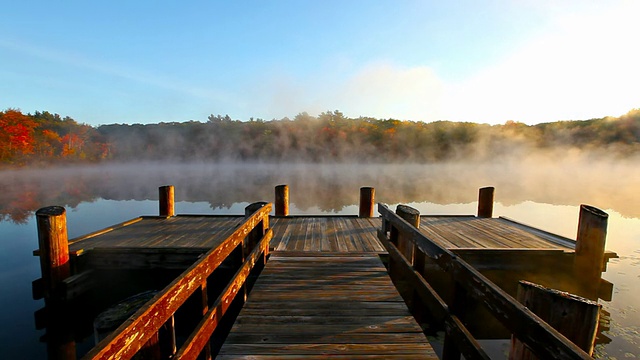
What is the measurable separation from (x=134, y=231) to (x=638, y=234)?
20.3 metres

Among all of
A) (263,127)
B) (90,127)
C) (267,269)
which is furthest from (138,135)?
(267,269)

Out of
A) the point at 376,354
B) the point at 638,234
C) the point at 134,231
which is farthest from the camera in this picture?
the point at 638,234

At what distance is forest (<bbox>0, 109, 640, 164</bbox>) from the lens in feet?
232

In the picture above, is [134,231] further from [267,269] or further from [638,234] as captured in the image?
[638,234]

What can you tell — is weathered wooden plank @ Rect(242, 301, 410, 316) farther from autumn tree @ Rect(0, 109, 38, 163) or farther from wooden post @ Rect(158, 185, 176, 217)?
autumn tree @ Rect(0, 109, 38, 163)

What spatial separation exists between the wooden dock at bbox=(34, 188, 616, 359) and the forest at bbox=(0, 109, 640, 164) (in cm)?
6390

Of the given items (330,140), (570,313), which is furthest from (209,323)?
(330,140)

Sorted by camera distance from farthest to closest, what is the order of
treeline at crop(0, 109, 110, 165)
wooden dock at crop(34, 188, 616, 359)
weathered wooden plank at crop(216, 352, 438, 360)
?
treeline at crop(0, 109, 110, 165)
weathered wooden plank at crop(216, 352, 438, 360)
wooden dock at crop(34, 188, 616, 359)

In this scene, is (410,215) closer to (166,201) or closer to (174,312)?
(174,312)

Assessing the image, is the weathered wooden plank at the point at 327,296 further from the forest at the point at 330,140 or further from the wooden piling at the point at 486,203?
the forest at the point at 330,140

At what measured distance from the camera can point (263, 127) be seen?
75.1m

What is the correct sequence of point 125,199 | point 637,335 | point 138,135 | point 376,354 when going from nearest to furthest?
point 376,354
point 637,335
point 125,199
point 138,135

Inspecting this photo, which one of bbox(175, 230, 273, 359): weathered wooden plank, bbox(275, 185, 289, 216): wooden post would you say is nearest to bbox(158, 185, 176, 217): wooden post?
bbox(275, 185, 289, 216): wooden post

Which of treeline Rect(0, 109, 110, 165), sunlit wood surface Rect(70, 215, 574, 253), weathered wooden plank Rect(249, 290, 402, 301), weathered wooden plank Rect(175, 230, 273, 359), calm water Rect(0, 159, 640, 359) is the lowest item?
calm water Rect(0, 159, 640, 359)
